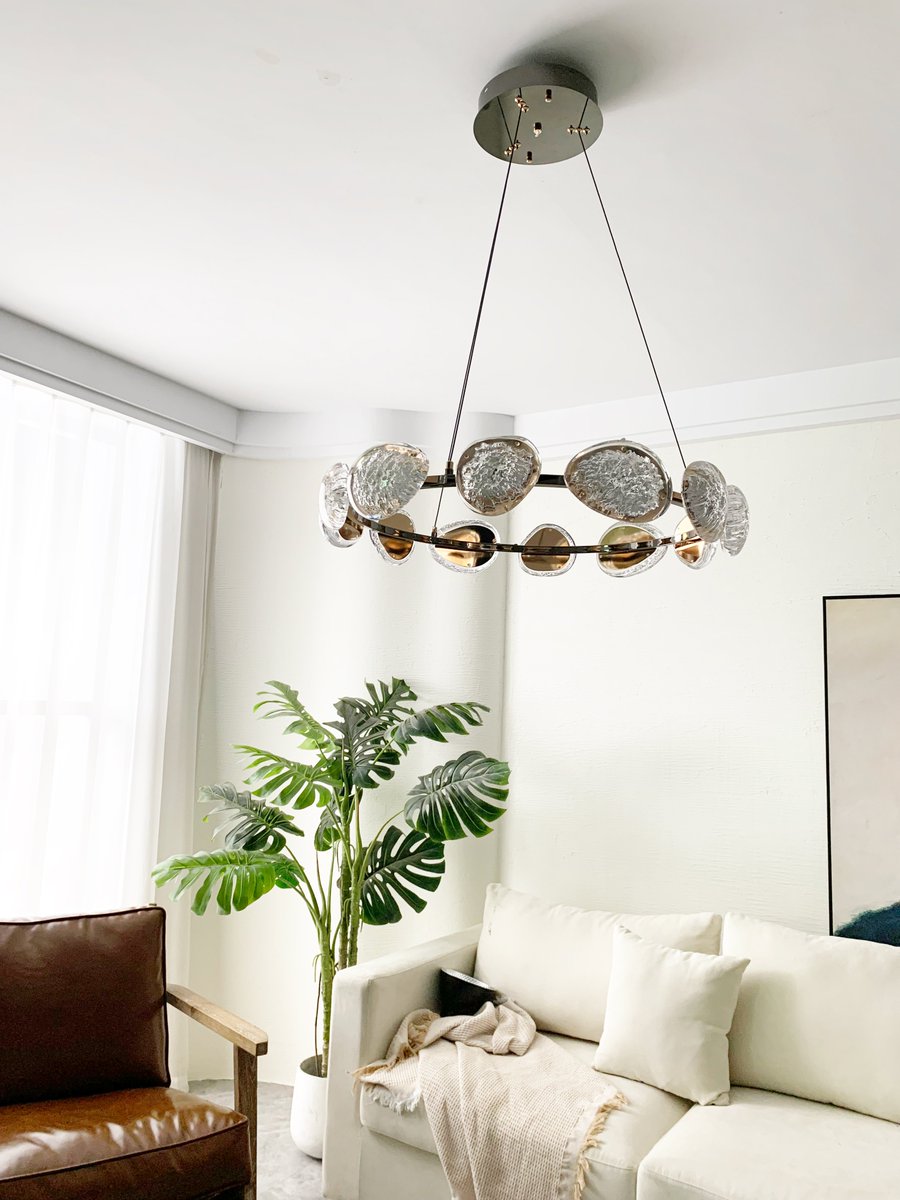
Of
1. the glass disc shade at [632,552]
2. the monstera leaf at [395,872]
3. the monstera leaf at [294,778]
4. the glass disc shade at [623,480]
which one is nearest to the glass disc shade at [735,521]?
the glass disc shade at [632,552]

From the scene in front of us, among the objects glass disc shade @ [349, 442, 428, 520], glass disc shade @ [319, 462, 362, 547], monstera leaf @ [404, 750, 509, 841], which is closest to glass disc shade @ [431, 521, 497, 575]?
glass disc shade @ [319, 462, 362, 547]

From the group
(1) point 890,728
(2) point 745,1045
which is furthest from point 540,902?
(1) point 890,728

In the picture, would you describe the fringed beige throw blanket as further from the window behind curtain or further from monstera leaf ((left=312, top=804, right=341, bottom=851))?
the window behind curtain

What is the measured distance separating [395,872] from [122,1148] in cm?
131

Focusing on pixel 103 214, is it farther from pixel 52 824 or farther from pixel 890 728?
pixel 890 728

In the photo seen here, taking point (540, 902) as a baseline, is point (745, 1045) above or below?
below

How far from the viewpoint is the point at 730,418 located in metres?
3.30

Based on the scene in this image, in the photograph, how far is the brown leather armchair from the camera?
203cm

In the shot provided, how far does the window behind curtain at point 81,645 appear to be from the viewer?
3.10 metres

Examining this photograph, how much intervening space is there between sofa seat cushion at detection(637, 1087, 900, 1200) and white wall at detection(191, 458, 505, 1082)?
1.38 metres

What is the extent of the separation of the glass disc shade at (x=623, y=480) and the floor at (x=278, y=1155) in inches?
95.5

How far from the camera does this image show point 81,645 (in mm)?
3336

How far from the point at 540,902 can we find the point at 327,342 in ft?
6.63

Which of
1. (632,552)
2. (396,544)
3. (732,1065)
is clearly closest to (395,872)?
(732,1065)
